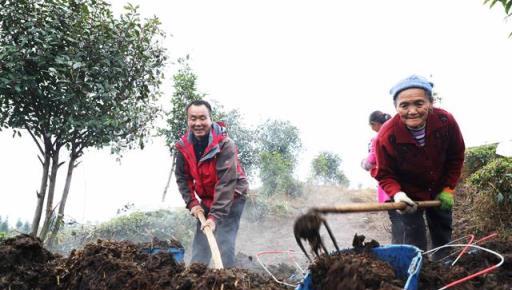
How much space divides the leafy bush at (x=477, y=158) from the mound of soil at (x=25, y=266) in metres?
7.03

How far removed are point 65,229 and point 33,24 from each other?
486cm

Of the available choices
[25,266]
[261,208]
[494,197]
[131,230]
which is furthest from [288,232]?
[25,266]

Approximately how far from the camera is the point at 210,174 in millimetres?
3918

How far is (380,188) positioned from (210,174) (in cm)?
169

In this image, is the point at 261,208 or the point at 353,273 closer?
the point at 353,273

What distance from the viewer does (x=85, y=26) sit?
507cm

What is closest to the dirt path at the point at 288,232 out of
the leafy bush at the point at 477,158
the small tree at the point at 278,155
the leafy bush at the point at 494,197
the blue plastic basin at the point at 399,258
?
the small tree at the point at 278,155

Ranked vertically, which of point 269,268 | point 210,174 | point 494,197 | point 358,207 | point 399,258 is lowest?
point 269,268

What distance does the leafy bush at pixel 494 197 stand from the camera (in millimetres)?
4824

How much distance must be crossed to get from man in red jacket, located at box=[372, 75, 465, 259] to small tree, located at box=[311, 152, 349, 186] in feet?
36.8

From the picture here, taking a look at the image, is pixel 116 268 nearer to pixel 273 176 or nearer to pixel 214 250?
pixel 214 250

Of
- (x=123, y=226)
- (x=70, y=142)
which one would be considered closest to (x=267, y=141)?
(x=123, y=226)

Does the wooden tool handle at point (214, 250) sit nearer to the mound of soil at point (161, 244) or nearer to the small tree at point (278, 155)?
the mound of soil at point (161, 244)

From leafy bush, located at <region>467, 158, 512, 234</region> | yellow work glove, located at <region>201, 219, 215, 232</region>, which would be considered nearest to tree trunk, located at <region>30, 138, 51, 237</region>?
yellow work glove, located at <region>201, 219, 215, 232</region>
